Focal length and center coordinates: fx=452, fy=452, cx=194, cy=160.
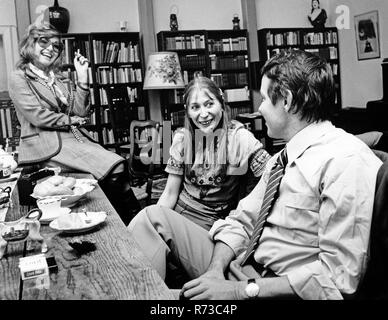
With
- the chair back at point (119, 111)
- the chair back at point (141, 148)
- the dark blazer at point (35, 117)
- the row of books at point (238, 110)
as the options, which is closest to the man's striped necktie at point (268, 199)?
the dark blazer at point (35, 117)

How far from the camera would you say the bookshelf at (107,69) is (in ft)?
19.8

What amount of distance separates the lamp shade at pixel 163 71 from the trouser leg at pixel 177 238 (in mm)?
4347

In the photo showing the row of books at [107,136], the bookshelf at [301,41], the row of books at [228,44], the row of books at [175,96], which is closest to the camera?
the row of books at [107,136]

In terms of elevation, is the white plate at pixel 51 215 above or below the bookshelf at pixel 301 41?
below

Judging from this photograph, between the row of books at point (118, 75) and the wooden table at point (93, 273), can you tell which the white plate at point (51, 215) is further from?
the row of books at point (118, 75)

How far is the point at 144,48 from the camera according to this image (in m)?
6.48

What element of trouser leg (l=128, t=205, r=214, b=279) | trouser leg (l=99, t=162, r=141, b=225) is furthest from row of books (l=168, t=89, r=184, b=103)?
trouser leg (l=128, t=205, r=214, b=279)

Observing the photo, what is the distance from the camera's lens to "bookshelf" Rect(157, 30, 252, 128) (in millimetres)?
6500

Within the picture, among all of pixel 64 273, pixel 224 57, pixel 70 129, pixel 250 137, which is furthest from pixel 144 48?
pixel 64 273

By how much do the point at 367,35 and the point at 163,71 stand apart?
3225mm

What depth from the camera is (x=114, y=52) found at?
6168mm

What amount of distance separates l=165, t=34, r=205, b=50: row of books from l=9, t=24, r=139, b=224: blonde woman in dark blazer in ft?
12.7
